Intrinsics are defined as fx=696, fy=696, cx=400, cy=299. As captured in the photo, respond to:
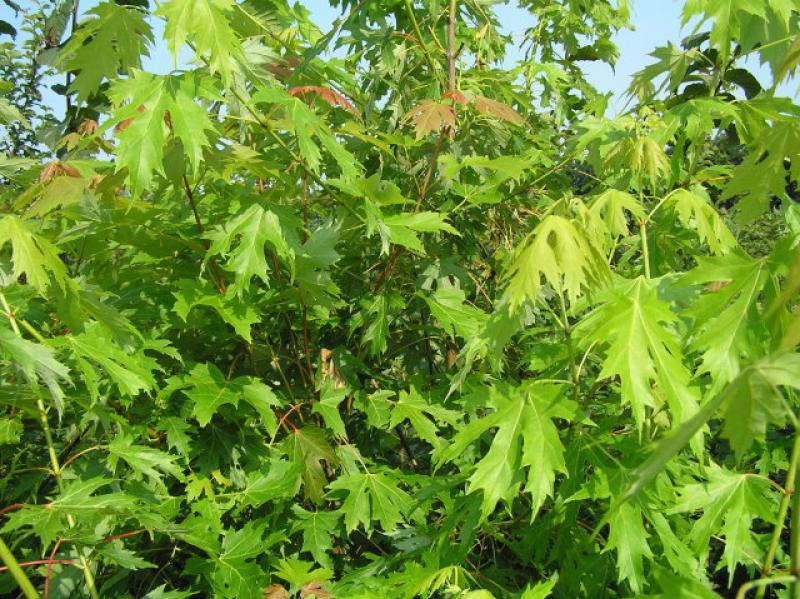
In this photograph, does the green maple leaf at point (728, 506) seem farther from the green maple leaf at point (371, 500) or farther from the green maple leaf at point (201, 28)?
the green maple leaf at point (201, 28)

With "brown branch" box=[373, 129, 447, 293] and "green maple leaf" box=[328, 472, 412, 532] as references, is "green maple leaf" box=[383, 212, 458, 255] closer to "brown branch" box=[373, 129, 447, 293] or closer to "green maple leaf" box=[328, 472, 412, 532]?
"brown branch" box=[373, 129, 447, 293]

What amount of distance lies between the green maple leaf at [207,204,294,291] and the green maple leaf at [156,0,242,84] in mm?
469

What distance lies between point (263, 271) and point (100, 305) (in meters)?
0.43

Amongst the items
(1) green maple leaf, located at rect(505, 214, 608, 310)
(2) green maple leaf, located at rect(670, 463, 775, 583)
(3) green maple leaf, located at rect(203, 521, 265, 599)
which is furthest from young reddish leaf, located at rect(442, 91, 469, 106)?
(3) green maple leaf, located at rect(203, 521, 265, 599)

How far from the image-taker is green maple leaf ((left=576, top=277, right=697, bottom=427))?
135 cm

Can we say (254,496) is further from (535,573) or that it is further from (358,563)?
(535,573)

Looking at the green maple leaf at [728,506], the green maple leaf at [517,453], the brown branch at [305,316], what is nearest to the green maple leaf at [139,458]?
the brown branch at [305,316]

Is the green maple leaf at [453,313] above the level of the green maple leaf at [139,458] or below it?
above

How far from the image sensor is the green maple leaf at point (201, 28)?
1.63 m

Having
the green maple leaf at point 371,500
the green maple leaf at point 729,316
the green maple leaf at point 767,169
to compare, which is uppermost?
the green maple leaf at point 767,169

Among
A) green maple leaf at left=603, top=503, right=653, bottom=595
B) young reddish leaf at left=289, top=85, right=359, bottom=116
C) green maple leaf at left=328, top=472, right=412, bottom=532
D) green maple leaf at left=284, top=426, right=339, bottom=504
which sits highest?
young reddish leaf at left=289, top=85, right=359, bottom=116

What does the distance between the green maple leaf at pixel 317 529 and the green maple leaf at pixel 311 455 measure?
6 centimetres

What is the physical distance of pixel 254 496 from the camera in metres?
2.16

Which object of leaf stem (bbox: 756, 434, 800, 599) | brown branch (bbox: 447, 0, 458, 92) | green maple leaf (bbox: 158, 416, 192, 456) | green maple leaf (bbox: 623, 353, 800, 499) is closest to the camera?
green maple leaf (bbox: 623, 353, 800, 499)
